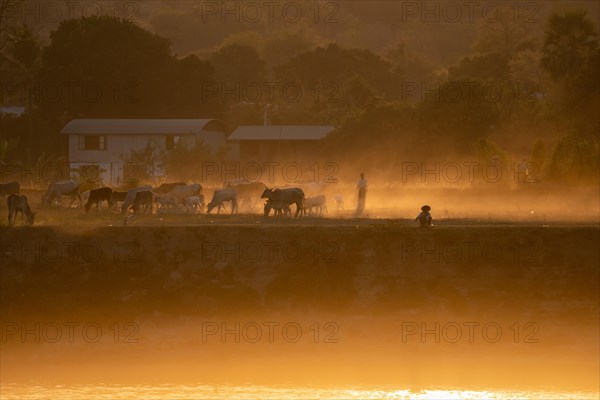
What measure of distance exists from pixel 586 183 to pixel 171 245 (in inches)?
907

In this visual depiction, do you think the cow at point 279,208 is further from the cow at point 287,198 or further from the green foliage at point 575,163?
the green foliage at point 575,163

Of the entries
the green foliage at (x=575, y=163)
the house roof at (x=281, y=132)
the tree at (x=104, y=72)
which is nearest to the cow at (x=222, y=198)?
the green foliage at (x=575, y=163)

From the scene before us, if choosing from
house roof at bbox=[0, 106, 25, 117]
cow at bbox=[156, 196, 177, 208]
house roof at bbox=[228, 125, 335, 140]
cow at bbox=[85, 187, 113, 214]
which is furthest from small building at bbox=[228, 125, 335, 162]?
cow at bbox=[85, 187, 113, 214]

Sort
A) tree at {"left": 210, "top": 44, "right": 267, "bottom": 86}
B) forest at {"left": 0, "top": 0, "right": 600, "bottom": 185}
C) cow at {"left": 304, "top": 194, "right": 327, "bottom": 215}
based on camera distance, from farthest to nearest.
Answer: tree at {"left": 210, "top": 44, "right": 267, "bottom": 86} → forest at {"left": 0, "top": 0, "right": 600, "bottom": 185} → cow at {"left": 304, "top": 194, "right": 327, "bottom": 215}

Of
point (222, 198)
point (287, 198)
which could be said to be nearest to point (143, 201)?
point (222, 198)

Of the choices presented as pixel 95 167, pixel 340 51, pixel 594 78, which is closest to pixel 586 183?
pixel 594 78

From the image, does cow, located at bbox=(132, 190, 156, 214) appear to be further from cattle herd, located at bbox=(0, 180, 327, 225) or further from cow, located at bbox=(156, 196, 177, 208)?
cow, located at bbox=(156, 196, 177, 208)

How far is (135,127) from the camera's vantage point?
88.6 metres

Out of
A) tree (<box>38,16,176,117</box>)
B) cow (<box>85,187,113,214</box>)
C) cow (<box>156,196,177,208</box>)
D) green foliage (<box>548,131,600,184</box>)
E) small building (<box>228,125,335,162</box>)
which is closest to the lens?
cow (<box>85,187,113,214</box>)

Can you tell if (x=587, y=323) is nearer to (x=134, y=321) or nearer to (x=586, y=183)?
(x=134, y=321)

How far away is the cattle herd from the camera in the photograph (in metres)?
44.5

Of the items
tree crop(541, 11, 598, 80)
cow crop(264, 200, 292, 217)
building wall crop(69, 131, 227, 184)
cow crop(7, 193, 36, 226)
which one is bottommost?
cow crop(7, 193, 36, 226)

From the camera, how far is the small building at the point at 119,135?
87.0 m

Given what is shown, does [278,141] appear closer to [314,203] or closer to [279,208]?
[314,203]
